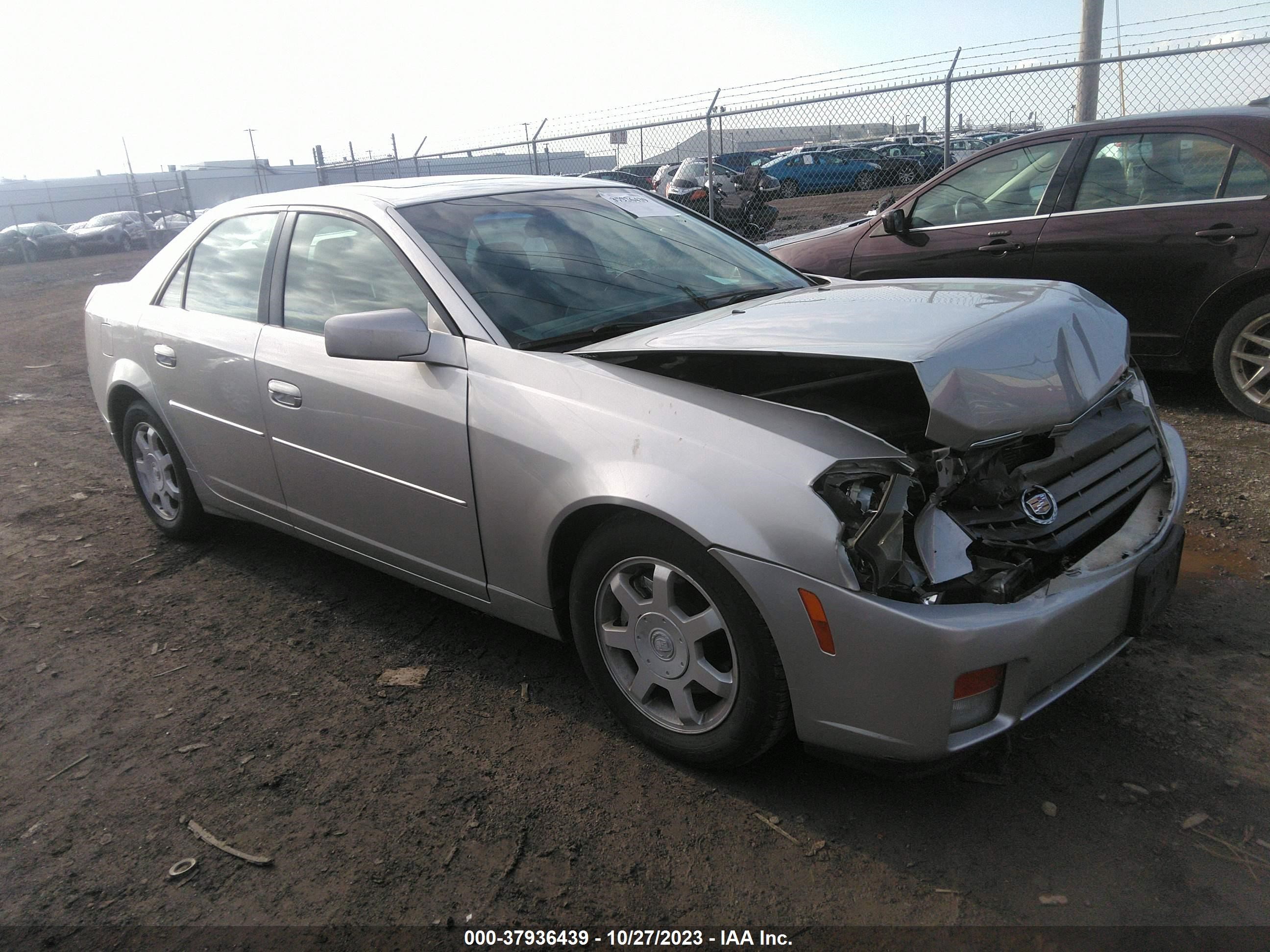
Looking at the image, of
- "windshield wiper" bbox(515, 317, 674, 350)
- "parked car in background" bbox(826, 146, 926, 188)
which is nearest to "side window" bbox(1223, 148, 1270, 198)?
"windshield wiper" bbox(515, 317, 674, 350)

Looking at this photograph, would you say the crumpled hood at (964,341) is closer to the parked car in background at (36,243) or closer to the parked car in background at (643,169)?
the parked car in background at (643,169)

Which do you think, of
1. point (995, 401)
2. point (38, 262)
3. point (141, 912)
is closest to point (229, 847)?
point (141, 912)

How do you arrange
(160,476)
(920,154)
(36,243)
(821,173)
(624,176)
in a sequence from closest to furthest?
(160,476) → (920,154) → (821,173) → (624,176) → (36,243)

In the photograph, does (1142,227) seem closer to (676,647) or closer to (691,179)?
(676,647)

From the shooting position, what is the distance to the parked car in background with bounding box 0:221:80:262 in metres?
28.1

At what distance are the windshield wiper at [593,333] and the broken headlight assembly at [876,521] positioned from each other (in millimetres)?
1061

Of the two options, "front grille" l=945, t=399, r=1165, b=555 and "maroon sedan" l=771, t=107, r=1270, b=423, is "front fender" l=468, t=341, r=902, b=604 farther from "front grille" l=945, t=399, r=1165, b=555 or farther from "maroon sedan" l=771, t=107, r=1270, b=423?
"maroon sedan" l=771, t=107, r=1270, b=423

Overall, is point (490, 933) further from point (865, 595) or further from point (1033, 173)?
point (1033, 173)

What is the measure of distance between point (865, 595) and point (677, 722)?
0.76m

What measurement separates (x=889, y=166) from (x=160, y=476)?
9.10 meters

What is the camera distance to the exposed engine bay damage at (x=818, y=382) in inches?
99.0

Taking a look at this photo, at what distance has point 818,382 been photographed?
2617 millimetres

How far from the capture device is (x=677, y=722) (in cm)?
264

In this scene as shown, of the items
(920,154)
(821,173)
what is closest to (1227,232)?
(920,154)
